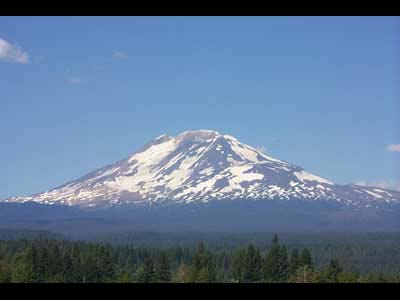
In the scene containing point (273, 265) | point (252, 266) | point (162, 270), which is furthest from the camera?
point (252, 266)

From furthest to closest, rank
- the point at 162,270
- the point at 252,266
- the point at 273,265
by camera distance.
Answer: the point at 252,266
the point at 162,270
the point at 273,265

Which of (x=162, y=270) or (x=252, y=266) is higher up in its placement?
(x=252, y=266)

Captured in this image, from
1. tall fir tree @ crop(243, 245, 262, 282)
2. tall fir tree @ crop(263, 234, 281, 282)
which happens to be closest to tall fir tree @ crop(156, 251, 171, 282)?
tall fir tree @ crop(243, 245, 262, 282)

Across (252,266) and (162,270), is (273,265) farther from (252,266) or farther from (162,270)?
(162,270)

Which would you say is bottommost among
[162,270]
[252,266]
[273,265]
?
[162,270]

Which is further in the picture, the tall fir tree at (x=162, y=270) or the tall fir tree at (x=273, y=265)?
the tall fir tree at (x=162, y=270)

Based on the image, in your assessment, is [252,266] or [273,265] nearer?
[273,265]

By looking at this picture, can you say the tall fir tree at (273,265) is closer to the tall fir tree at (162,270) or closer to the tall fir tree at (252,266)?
the tall fir tree at (252,266)

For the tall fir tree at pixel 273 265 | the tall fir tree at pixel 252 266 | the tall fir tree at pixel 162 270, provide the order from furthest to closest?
the tall fir tree at pixel 252 266 < the tall fir tree at pixel 162 270 < the tall fir tree at pixel 273 265

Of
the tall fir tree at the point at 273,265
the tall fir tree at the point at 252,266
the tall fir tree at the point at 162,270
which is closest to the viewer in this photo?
the tall fir tree at the point at 273,265

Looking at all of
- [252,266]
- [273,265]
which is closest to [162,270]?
[252,266]

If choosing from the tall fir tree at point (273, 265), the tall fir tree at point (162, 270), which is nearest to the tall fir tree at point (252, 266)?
the tall fir tree at point (273, 265)
